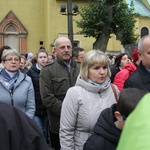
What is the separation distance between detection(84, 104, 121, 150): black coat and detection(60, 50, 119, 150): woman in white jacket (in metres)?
0.66

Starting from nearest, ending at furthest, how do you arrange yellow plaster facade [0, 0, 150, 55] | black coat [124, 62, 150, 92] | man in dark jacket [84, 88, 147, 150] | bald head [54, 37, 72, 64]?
man in dark jacket [84, 88, 147, 150] < black coat [124, 62, 150, 92] < bald head [54, 37, 72, 64] < yellow plaster facade [0, 0, 150, 55]

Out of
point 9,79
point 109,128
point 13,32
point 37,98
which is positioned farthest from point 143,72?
point 13,32

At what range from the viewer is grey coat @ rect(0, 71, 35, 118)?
4.53 meters

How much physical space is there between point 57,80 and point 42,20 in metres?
32.8

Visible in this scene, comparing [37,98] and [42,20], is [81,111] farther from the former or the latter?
[42,20]

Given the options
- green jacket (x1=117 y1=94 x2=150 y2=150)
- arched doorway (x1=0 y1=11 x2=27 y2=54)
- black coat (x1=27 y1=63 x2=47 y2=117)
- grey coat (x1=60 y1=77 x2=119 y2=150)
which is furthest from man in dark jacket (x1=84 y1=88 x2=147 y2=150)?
arched doorway (x1=0 y1=11 x2=27 y2=54)

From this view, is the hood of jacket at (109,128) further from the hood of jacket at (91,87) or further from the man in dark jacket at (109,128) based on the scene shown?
the hood of jacket at (91,87)

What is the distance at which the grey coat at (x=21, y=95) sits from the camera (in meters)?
4.53

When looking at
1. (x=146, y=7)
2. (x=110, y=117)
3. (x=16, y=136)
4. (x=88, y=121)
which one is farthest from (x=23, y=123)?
(x=146, y=7)

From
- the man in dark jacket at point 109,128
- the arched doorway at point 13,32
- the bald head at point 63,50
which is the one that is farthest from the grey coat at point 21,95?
the arched doorway at point 13,32

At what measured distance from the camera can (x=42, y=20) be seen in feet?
120

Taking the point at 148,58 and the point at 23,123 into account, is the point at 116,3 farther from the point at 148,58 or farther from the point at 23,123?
the point at 23,123

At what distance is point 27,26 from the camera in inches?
1416

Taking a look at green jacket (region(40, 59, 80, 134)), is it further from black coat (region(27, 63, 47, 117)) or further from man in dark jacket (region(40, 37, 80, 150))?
black coat (region(27, 63, 47, 117))
